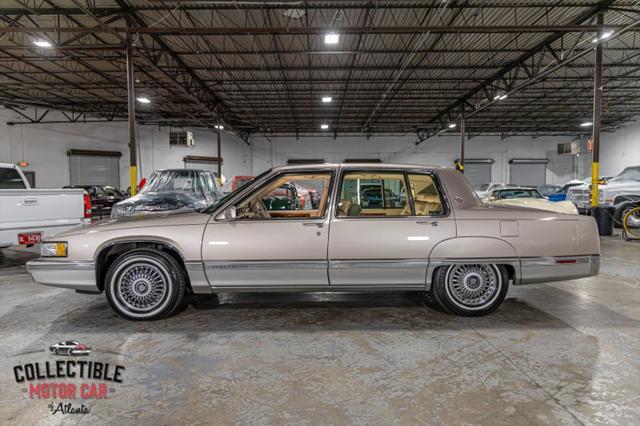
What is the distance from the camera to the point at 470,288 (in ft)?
12.3

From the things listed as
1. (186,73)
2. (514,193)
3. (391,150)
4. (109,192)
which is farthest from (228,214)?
(391,150)

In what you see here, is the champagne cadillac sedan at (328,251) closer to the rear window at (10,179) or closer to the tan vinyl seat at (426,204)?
the tan vinyl seat at (426,204)

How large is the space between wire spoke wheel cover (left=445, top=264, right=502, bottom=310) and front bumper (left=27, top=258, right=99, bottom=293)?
11.9 ft

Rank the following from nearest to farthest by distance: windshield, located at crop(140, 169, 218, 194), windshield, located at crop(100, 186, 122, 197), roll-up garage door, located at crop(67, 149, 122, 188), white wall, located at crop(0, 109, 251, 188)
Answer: windshield, located at crop(140, 169, 218, 194) → windshield, located at crop(100, 186, 122, 197) → white wall, located at crop(0, 109, 251, 188) → roll-up garage door, located at crop(67, 149, 122, 188)

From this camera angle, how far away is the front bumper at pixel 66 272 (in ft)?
11.5

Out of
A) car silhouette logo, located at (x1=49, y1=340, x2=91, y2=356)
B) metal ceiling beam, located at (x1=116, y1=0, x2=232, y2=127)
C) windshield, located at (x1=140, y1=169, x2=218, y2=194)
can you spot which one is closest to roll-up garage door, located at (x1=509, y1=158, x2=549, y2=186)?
metal ceiling beam, located at (x1=116, y1=0, x2=232, y2=127)

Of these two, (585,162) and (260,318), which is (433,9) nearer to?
(260,318)

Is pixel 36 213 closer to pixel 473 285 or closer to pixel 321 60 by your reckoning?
pixel 473 285

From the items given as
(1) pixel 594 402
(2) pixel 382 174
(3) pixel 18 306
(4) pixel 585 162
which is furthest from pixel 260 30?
(4) pixel 585 162

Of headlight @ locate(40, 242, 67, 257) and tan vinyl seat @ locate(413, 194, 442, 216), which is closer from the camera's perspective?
headlight @ locate(40, 242, 67, 257)

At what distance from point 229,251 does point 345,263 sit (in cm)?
115

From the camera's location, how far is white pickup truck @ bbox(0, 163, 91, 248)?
17.8 ft

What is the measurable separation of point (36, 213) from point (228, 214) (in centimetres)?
432

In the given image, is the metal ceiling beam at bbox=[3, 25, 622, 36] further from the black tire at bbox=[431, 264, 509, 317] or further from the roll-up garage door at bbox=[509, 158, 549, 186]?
the roll-up garage door at bbox=[509, 158, 549, 186]
